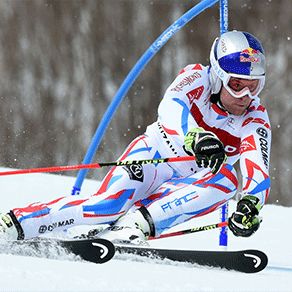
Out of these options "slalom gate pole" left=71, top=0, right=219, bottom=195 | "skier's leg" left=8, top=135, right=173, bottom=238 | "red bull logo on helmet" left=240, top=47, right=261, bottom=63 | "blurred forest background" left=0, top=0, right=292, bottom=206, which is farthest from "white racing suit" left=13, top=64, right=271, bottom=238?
"blurred forest background" left=0, top=0, right=292, bottom=206

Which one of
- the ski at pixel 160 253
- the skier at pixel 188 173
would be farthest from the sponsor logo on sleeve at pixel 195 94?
the ski at pixel 160 253

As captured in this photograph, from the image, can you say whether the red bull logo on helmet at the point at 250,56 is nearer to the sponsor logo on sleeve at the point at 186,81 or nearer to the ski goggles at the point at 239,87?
the ski goggles at the point at 239,87

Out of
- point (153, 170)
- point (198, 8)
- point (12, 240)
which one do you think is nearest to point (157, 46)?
point (198, 8)

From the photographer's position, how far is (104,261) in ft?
8.78

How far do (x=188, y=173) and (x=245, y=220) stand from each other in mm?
665

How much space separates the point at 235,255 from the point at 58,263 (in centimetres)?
81

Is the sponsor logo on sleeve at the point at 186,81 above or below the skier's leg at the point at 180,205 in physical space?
above

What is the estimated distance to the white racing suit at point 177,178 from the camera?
10.9 ft

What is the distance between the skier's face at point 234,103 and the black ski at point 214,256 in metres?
0.95

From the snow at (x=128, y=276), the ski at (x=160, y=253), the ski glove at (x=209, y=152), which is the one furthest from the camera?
the ski glove at (x=209, y=152)

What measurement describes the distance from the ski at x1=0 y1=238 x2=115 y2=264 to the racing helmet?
122 centimetres

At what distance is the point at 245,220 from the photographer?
3094mm

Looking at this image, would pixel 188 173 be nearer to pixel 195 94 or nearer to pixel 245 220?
pixel 195 94

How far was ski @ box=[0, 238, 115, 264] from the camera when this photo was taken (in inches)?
106
